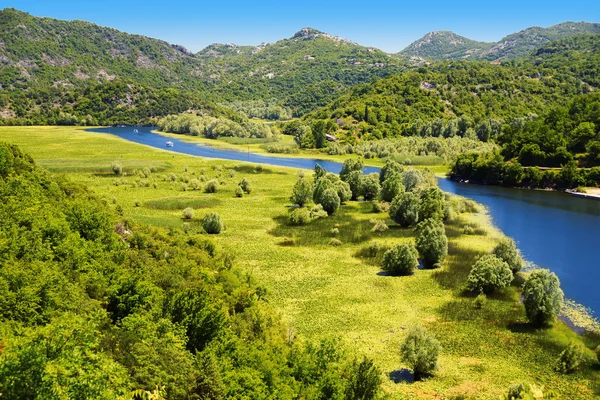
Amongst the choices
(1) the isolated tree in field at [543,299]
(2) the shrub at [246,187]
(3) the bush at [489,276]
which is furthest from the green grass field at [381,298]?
(2) the shrub at [246,187]

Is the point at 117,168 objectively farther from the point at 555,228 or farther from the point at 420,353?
the point at 420,353

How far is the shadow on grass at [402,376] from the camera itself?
41.8 m

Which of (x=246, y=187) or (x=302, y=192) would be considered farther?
(x=246, y=187)

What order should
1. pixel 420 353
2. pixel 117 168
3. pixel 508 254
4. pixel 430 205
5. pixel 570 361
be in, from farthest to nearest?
pixel 117 168 → pixel 430 205 → pixel 508 254 → pixel 570 361 → pixel 420 353

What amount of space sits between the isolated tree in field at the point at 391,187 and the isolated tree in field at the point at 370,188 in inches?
197

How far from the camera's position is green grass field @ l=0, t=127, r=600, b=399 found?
42.5 metres

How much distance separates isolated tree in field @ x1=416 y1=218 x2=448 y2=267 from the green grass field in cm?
248

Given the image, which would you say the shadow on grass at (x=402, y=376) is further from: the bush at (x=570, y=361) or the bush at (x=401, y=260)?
the bush at (x=401, y=260)

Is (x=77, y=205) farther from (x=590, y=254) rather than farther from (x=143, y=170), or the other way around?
(x=143, y=170)

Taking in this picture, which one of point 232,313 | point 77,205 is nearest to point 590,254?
point 232,313

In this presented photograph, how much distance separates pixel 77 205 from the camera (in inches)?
2104

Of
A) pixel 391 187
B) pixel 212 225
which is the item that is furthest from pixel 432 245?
pixel 391 187

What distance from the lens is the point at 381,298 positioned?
5975 centimetres

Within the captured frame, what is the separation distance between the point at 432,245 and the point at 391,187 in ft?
144
